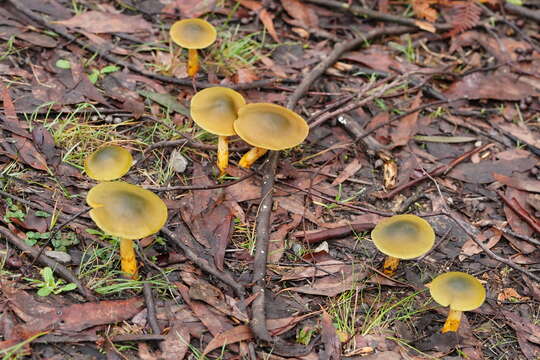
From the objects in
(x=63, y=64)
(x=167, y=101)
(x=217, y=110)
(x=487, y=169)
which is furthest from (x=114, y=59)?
(x=487, y=169)

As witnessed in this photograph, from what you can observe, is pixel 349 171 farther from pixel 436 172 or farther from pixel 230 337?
pixel 230 337

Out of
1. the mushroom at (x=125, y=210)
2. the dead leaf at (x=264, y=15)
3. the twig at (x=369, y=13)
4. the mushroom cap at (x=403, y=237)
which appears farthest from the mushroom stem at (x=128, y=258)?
the twig at (x=369, y=13)

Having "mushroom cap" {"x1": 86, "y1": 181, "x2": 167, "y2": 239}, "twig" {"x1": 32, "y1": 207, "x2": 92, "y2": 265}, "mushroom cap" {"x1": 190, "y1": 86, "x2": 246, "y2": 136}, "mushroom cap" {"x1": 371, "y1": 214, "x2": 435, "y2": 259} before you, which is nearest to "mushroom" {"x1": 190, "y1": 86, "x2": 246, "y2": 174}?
"mushroom cap" {"x1": 190, "y1": 86, "x2": 246, "y2": 136}

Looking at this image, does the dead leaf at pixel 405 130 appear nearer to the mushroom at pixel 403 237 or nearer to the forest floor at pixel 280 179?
the forest floor at pixel 280 179

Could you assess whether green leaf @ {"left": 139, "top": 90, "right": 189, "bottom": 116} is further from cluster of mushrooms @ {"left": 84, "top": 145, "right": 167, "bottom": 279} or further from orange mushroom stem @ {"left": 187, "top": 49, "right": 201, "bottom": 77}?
cluster of mushrooms @ {"left": 84, "top": 145, "right": 167, "bottom": 279}

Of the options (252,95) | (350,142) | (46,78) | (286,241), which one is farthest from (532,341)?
(46,78)

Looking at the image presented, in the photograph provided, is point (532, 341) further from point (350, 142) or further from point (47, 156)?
point (47, 156)
